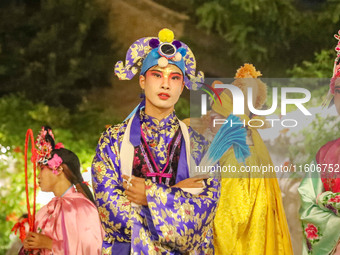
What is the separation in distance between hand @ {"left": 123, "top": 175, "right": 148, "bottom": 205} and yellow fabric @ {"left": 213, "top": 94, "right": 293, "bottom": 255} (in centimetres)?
103

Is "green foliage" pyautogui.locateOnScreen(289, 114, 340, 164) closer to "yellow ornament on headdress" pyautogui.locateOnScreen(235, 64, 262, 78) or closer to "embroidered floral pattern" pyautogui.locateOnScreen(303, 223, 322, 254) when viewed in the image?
"yellow ornament on headdress" pyautogui.locateOnScreen(235, 64, 262, 78)

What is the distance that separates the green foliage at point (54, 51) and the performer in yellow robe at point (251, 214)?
5.21 feet

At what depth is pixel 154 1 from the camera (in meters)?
6.12

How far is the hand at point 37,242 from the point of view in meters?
4.93

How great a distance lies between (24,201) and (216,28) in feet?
6.92

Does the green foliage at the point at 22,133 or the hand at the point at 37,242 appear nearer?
the hand at the point at 37,242

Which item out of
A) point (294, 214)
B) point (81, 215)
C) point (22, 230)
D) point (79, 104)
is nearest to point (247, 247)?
point (294, 214)

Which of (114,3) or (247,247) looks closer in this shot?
(247,247)

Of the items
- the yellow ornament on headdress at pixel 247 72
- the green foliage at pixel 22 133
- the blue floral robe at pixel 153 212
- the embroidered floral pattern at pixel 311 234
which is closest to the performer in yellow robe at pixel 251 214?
the embroidered floral pattern at pixel 311 234

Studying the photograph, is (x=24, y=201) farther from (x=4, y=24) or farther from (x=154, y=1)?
(x=154, y=1)

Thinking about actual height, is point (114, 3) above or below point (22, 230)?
above

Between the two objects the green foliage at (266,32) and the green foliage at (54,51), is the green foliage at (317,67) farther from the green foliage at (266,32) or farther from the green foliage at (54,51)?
the green foliage at (54,51)

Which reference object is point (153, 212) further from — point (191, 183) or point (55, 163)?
point (55, 163)

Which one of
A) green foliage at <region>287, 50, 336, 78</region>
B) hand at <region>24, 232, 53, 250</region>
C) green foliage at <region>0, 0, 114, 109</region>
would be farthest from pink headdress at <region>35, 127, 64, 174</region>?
green foliage at <region>287, 50, 336, 78</region>
